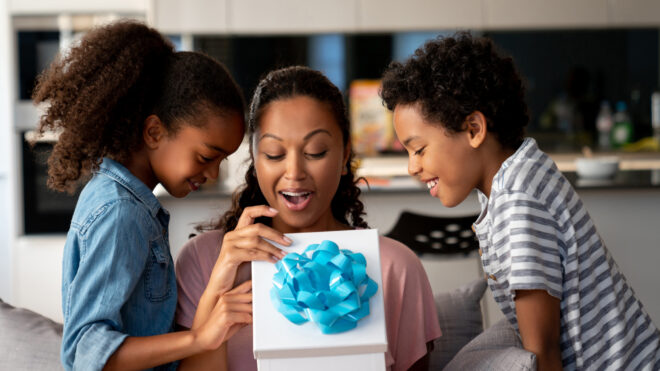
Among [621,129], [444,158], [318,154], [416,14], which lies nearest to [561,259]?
[444,158]

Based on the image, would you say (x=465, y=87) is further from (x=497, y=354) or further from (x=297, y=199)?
(x=497, y=354)

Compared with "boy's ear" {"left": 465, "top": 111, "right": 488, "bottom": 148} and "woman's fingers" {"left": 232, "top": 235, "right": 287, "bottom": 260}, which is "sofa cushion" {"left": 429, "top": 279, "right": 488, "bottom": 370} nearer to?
"boy's ear" {"left": 465, "top": 111, "right": 488, "bottom": 148}

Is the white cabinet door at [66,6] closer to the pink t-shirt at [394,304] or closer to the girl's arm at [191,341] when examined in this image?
the pink t-shirt at [394,304]

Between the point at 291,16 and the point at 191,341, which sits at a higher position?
A: the point at 291,16

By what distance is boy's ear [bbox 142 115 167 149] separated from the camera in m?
1.32

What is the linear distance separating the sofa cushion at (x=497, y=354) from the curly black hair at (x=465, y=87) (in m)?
Answer: 0.40

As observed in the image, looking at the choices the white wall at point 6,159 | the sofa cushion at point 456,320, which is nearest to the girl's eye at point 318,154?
the sofa cushion at point 456,320

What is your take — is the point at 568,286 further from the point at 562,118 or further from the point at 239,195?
the point at 562,118

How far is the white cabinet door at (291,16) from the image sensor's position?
4453mm

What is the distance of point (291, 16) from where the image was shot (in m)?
4.49

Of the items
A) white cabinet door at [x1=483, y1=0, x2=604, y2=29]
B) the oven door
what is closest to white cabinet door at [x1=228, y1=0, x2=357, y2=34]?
white cabinet door at [x1=483, y1=0, x2=604, y2=29]

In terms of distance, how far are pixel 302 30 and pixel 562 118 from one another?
1.95 metres

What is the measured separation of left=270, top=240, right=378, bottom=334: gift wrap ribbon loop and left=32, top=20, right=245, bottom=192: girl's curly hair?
0.44 meters

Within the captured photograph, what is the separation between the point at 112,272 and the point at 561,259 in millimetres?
806
